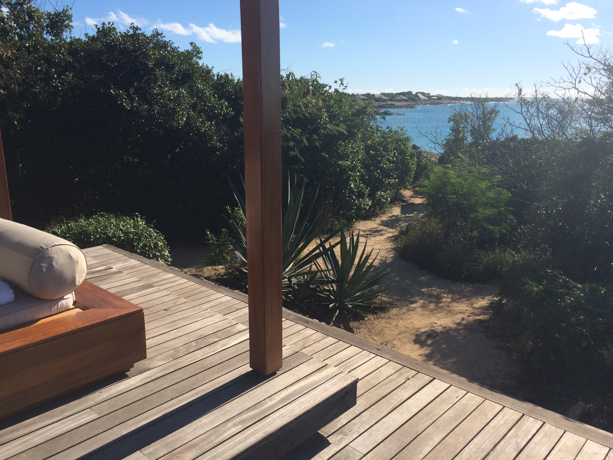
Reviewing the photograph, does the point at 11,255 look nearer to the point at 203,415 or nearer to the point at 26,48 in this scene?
the point at 203,415

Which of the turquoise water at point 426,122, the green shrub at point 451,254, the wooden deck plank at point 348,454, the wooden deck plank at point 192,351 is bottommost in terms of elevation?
the green shrub at point 451,254

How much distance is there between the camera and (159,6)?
3.17 m

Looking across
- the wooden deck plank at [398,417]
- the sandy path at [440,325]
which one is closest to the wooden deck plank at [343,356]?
the wooden deck plank at [398,417]

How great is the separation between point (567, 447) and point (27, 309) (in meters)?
2.43

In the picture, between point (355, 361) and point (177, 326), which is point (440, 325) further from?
point (177, 326)

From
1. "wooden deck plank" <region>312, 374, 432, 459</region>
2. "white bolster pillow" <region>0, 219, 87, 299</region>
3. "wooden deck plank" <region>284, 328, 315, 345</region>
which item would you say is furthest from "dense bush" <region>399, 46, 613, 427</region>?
"white bolster pillow" <region>0, 219, 87, 299</region>

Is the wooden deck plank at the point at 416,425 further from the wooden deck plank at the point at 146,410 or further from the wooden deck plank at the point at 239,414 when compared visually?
the wooden deck plank at the point at 146,410

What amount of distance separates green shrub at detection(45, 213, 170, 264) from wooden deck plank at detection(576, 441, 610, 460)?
4.48 m

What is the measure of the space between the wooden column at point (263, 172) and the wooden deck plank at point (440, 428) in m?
0.69

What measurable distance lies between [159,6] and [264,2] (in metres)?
1.91

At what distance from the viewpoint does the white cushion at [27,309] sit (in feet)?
6.07

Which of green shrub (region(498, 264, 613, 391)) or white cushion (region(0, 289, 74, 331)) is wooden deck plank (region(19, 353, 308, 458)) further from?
green shrub (region(498, 264, 613, 391))

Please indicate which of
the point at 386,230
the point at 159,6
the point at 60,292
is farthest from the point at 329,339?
the point at 386,230

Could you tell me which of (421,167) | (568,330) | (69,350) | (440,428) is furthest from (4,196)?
(421,167)
